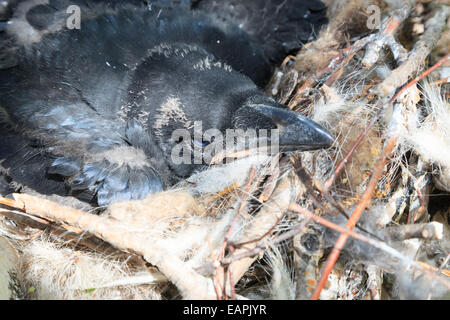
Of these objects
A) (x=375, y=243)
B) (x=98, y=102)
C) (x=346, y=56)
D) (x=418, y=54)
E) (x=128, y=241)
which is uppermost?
(x=418, y=54)

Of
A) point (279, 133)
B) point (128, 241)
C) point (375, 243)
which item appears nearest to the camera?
point (375, 243)

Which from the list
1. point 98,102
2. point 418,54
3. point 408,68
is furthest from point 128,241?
point 418,54

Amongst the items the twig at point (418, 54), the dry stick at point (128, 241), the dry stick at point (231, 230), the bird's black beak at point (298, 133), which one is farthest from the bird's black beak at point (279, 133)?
the dry stick at point (128, 241)

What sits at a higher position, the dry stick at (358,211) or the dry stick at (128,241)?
the dry stick at (358,211)

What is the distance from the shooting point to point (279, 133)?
1605mm

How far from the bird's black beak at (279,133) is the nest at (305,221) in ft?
0.15

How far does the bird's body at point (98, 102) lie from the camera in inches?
70.1

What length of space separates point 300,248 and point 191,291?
0.35m

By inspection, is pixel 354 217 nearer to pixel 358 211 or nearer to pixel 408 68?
pixel 358 211

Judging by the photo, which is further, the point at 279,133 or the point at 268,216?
the point at 279,133

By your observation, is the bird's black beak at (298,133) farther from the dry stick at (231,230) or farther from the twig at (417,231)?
the twig at (417,231)

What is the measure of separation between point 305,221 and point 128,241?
533 millimetres

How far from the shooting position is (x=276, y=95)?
2287 mm
